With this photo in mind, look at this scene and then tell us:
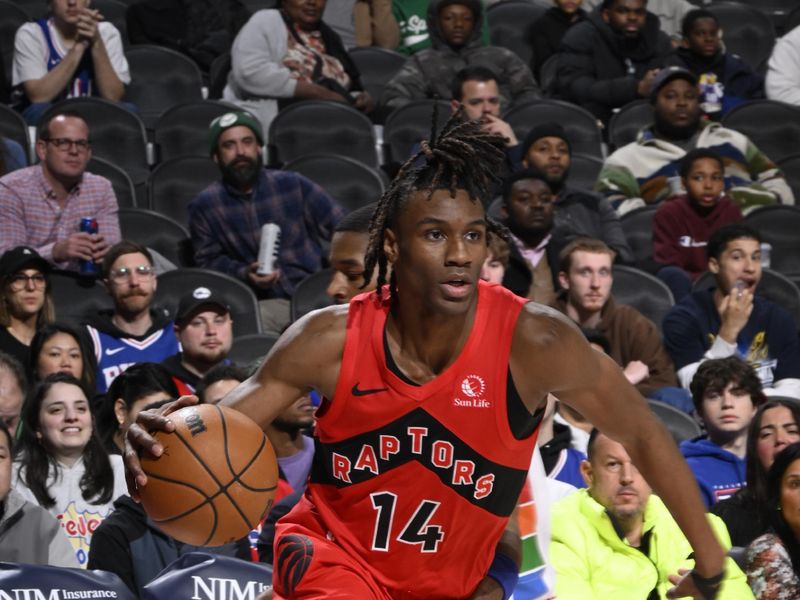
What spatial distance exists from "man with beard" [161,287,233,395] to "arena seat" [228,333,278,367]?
0.14 metres

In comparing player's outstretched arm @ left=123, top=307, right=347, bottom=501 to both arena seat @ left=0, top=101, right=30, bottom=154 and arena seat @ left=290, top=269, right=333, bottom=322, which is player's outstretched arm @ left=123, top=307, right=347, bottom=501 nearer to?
arena seat @ left=290, top=269, right=333, bottom=322

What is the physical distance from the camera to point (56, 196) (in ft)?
25.0

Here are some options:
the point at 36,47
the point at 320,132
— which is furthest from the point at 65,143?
the point at 320,132

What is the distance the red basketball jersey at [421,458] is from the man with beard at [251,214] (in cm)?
442

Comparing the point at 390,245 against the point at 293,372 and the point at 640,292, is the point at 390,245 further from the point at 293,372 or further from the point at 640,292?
the point at 640,292

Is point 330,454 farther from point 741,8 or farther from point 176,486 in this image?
point 741,8

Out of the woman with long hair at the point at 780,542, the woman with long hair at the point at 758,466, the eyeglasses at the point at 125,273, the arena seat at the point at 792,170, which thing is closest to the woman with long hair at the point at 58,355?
the eyeglasses at the point at 125,273

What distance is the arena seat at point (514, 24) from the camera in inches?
422

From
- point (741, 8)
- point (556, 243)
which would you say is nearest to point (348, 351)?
point (556, 243)

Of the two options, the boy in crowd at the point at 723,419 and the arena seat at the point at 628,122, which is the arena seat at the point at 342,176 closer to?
the arena seat at the point at 628,122

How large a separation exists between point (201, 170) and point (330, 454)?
17.3ft

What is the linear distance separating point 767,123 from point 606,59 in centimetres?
121

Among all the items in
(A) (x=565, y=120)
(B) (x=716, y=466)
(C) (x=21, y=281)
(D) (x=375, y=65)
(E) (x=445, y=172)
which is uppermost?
(E) (x=445, y=172)

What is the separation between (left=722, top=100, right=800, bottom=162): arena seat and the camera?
31.8 feet
